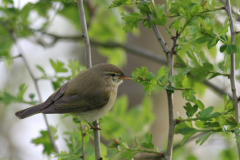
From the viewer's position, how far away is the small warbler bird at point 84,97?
2887 millimetres

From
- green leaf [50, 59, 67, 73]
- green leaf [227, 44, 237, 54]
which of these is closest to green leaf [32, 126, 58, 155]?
green leaf [50, 59, 67, 73]

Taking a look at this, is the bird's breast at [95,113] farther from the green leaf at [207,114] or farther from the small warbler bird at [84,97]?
the green leaf at [207,114]

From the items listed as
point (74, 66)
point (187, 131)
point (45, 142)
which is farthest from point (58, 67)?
point (187, 131)

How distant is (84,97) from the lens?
3.06 meters

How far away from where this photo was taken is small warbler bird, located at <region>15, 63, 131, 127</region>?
289 cm

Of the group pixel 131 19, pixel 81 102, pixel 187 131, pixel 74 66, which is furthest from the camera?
pixel 81 102

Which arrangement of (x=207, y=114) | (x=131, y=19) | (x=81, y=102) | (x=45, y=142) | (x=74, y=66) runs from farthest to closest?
(x=81, y=102) → (x=45, y=142) → (x=74, y=66) → (x=131, y=19) → (x=207, y=114)

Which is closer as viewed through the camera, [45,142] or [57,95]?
[45,142]

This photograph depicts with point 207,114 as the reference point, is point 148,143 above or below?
below

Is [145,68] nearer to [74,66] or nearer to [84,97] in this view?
[74,66]

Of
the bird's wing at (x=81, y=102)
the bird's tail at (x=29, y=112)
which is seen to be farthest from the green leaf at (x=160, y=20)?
the bird's tail at (x=29, y=112)

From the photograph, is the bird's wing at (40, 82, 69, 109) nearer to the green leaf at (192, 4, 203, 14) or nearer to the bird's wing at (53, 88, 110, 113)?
the bird's wing at (53, 88, 110, 113)

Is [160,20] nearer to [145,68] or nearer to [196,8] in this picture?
[196,8]

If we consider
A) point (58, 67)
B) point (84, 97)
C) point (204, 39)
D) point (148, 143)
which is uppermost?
point (204, 39)
